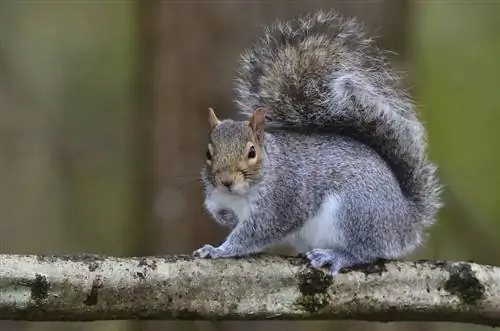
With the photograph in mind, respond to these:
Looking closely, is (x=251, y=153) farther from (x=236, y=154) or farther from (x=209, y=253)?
(x=209, y=253)

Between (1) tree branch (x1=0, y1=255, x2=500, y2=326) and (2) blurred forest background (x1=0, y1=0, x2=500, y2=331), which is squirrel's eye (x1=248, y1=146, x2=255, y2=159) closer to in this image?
(1) tree branch (x1=0, y1=255, x2=500, y2=326)

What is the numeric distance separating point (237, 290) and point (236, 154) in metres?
0.30

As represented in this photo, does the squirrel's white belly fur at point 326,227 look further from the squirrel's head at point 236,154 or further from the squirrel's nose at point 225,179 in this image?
the squirrel's nose at point 225,179

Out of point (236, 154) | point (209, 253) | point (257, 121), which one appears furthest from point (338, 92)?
point (209, 253)

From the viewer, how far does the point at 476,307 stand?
1923 millimetres

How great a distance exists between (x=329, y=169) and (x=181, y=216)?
78 centimetres

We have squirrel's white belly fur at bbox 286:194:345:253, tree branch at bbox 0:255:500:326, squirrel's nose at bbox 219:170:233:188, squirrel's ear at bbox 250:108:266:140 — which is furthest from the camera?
squirrel's white belly fur at bbox 286:194:345:253

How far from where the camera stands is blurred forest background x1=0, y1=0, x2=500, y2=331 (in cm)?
277

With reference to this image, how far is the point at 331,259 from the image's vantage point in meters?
1.96

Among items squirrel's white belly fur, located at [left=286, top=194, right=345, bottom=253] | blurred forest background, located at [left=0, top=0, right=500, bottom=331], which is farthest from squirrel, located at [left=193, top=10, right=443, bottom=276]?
blurred forest background, located at [left=0, top=0, right=500, bottom=331]

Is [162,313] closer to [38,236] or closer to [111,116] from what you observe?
[38,236]

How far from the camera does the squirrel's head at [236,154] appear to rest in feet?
6.12

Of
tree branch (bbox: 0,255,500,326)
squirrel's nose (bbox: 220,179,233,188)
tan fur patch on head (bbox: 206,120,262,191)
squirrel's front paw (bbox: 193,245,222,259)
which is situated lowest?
tree branch (bbox: 0,255,500,326)

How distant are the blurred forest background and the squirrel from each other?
494 mm
